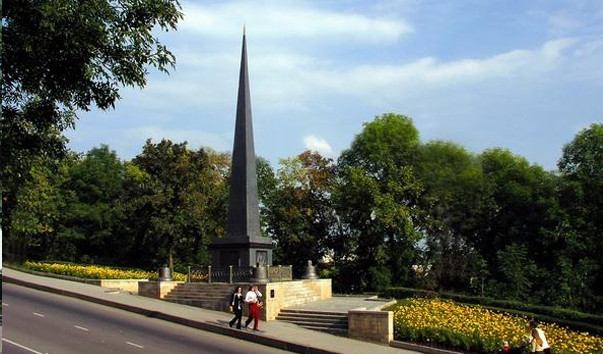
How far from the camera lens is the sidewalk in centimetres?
1855

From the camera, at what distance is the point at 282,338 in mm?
19188

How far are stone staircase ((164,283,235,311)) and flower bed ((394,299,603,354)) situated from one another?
6.96 m

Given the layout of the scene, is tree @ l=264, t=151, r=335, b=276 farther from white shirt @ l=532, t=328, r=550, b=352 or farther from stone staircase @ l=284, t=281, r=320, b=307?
white shirt @ l=532, t=328, r=550, b=352

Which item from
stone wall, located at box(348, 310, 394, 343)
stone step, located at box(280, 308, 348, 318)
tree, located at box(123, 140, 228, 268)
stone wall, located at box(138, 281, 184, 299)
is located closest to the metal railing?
stone wall, located at box(138, 281, 184, 299)

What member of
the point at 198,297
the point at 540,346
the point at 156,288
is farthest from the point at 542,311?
the point at 156,288

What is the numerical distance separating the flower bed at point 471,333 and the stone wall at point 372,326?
392 millimetres

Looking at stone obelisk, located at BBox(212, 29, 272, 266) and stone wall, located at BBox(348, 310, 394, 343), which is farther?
stone obelisk, located at BBox(212, 29, 272, 266)

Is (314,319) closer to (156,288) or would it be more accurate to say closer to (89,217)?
(156,288)

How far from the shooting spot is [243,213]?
2856cm

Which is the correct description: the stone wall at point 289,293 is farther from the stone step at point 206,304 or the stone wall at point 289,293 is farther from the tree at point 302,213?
the tree at point 302,213

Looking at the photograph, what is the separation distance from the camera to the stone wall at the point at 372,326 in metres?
20.2

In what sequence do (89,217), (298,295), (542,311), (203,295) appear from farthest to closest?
(89,217)
(542,311)
(298,295)
(203,295)

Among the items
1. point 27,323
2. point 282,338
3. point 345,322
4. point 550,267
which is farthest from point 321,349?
point 550,267

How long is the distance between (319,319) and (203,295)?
5551mm
